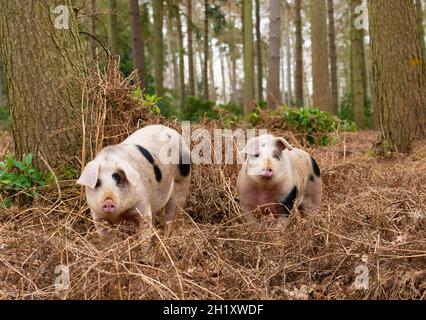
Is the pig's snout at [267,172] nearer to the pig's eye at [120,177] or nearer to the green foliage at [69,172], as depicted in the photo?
the pig's eye at [120,177]

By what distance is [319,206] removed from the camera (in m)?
6.31

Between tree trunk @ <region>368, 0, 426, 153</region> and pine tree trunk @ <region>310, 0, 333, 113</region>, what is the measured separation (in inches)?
220

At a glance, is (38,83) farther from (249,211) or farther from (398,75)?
(398,75)

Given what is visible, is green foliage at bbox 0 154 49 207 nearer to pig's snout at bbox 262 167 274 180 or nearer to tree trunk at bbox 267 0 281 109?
pig's snout at bbox 262 167 274 180

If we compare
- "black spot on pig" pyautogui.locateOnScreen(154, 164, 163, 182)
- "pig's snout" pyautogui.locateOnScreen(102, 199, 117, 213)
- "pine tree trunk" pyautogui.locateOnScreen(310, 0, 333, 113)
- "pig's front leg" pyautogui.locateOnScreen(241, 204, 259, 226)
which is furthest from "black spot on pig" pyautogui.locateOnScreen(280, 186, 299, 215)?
"pine tree trunk" pyautogui.locateOnScreen(310, 0, 333, 113)

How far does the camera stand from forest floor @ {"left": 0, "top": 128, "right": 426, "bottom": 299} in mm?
3811

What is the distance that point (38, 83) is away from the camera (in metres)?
6.31

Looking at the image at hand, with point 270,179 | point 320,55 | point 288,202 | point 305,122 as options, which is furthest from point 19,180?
point 320,55

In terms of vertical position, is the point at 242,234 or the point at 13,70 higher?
the point at 13,70

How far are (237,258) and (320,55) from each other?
11.3 meters

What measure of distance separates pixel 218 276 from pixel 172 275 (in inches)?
12.0

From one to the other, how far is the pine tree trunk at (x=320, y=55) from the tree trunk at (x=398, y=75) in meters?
5.59

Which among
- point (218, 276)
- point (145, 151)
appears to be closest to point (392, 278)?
point (218, 276)
